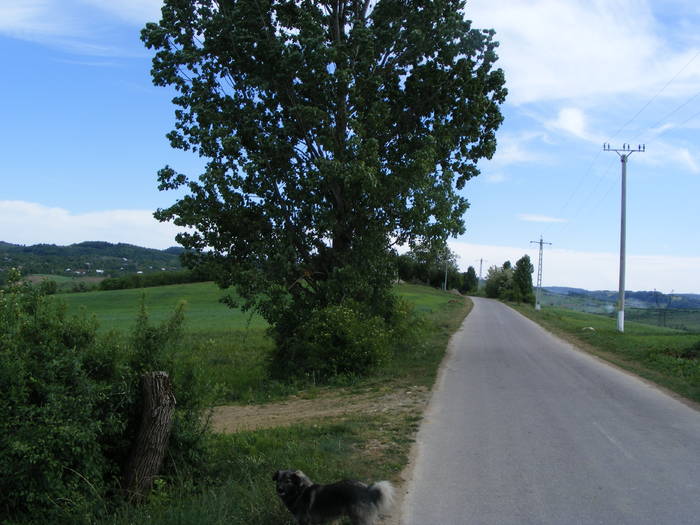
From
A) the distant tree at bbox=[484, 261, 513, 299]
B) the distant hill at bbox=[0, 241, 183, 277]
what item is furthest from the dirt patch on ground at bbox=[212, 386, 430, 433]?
the distant tree at bbox=[484, 261, 513, 299]

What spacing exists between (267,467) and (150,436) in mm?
1286

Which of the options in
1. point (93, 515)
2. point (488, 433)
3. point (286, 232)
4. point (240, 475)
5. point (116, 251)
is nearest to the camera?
point (93, 515)

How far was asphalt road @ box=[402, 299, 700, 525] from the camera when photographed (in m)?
5.39

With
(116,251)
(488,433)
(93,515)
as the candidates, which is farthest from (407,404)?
(116,251)

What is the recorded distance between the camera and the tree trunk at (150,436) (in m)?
5.77

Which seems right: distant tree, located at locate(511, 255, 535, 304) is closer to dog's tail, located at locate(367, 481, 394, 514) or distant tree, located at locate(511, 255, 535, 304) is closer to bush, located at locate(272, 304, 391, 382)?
bush, located at locate(272, 304, 391, 382)

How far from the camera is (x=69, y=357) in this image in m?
5.52

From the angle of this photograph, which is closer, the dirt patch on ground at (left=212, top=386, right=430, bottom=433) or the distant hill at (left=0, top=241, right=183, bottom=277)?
the dirt patch on ground at (left=212, top=386, right=430, bottom=433)

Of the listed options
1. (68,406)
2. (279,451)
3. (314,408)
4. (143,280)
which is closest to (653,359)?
(314,408)

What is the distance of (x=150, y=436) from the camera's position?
19.0ft

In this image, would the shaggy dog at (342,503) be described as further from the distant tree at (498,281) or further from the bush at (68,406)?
the distant tree at (498,281)

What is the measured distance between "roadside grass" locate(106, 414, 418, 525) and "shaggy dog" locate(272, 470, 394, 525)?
1.19 feet

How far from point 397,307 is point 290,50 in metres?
7.73

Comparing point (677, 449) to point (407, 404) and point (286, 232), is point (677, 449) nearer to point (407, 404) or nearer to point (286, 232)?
point (407, 404)
